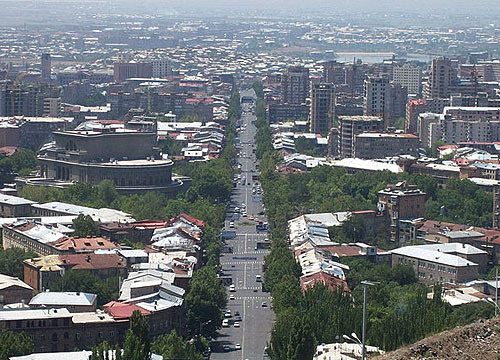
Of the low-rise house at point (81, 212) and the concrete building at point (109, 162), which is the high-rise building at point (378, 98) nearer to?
the concrete building at point (109, 162)

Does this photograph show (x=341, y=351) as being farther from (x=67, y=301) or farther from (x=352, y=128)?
(x=352, y=128)

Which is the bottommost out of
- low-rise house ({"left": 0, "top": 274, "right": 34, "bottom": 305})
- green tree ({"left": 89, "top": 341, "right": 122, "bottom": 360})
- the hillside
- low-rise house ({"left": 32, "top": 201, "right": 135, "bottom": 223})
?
low-rise house ({"left": 32, "top": 201, "right": 135, "bottom": 223})

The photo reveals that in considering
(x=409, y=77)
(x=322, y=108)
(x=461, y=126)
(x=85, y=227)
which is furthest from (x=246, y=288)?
(x=409, y=77)

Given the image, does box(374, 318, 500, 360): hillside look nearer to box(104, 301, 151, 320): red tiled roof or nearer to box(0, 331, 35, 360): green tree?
box(0, 331, 35, 360): green tree

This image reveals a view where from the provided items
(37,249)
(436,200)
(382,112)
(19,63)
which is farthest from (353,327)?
(19,63)

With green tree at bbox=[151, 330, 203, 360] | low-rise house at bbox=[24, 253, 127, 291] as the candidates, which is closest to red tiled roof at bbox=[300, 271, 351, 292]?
low-rise house at bbox=[24, 253, 127, 291]
